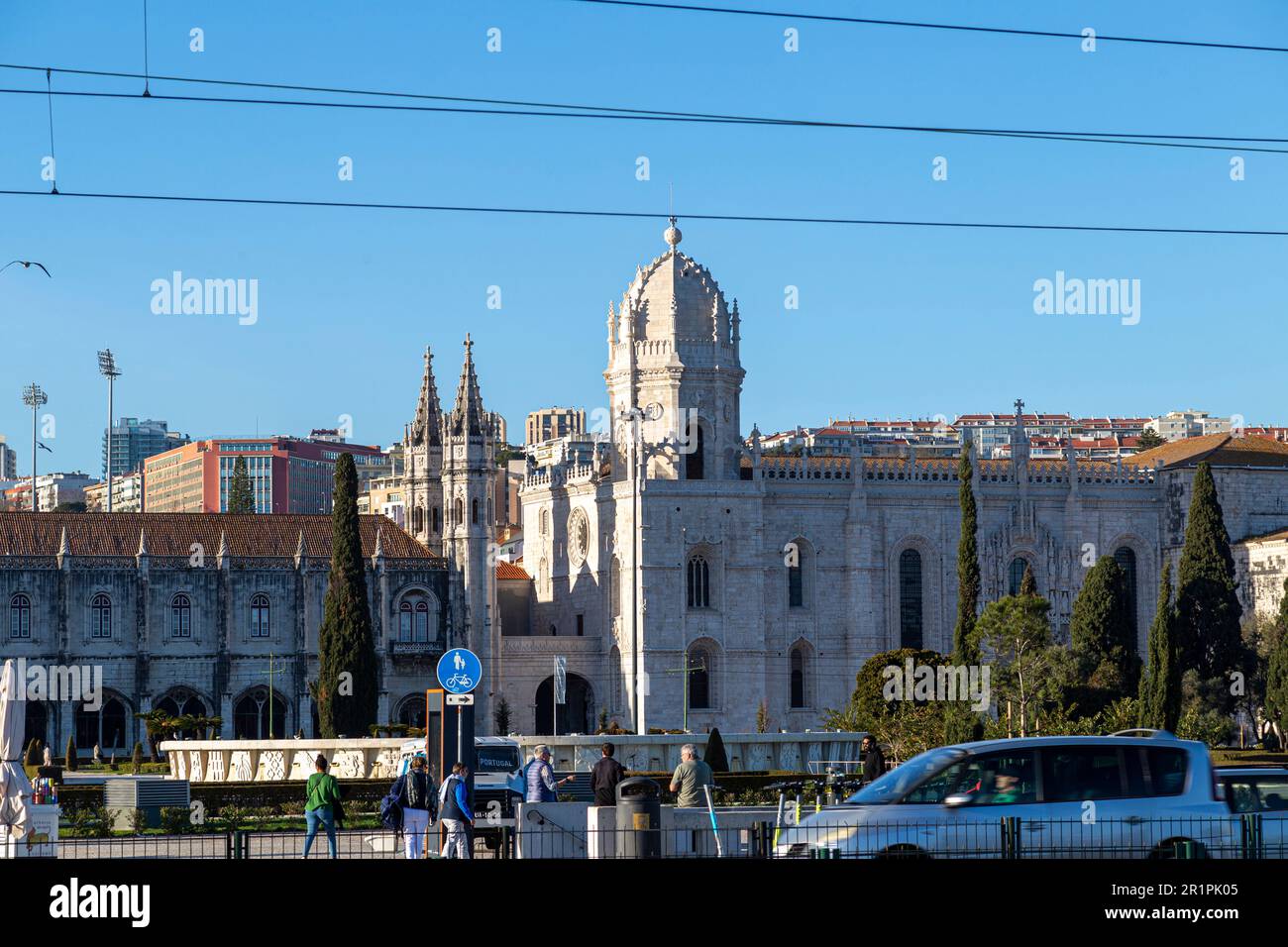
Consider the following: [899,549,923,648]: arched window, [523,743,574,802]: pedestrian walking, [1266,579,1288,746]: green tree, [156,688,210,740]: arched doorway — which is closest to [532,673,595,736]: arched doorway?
[899,549,923,648]: arched window

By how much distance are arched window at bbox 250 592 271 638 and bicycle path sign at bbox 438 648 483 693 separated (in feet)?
169

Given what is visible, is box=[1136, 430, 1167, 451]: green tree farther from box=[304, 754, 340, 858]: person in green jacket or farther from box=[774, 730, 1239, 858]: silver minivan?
box=[774, 730, 1239, 858]: silver minivan

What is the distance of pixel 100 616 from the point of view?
75812 millimetres

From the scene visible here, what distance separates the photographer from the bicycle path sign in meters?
26.5

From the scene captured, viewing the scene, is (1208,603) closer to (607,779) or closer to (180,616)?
(180,616)

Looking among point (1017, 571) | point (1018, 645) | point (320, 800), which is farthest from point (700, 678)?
point (320, 800)

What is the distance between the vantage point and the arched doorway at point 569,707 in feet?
267

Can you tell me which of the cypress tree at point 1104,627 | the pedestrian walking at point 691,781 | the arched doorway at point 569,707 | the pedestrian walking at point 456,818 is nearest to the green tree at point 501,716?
the arched doorway at point 569,707

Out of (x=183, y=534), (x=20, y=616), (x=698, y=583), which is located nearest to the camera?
(x=20, y=616)

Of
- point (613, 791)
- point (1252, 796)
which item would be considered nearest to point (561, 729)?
point (613, 791)

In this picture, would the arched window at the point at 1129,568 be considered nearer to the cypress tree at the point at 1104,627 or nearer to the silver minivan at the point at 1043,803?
the cypress tree at the point at 1104,627

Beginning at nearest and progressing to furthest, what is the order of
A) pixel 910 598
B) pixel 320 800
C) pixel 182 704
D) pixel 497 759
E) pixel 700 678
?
pixel 320 800
pixel 497 759
pixel 182 704
pixel 700 678
pixel 910 598

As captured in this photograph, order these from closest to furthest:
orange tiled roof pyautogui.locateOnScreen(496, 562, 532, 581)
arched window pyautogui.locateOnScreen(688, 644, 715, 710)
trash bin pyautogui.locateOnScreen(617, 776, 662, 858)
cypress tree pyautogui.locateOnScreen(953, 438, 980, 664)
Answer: trash bin pyautogui.locateOnScreen(617, 776, 662, 858) → cypress tree pyautogui.locateOnScreen(953, 438, 980, 664) → arched window pyautogui.locateOnScreen(688, 644, 715, 710) → orange tiled roof pyautogui.locateOnScreen(496, 562, 532, 581)

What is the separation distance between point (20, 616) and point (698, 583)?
23.5 m
